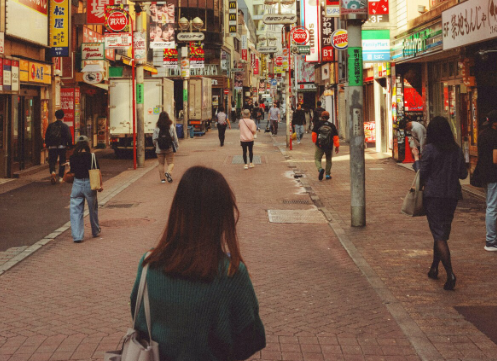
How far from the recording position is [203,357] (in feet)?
8.95

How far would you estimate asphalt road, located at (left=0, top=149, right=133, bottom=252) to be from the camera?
10.8 meters

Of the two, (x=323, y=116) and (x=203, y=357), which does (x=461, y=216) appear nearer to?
(x=323, y=116)

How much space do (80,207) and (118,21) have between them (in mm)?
12302

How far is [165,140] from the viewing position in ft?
57.6

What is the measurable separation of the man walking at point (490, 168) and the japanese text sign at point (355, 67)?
2.56 m

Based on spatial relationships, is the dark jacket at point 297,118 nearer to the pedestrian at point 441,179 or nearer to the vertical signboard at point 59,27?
the vertical signboard at point 59,27

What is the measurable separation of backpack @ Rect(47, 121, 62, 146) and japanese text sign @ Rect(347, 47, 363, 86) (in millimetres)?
9730

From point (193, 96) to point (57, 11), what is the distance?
21.4 m

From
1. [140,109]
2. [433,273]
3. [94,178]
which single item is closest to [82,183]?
→ [94,178]

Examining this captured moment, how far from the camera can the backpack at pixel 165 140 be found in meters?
17.5

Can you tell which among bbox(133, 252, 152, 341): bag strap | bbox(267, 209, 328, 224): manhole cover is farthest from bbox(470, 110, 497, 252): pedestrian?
bbox(133, 252, 152, 341): bag strap

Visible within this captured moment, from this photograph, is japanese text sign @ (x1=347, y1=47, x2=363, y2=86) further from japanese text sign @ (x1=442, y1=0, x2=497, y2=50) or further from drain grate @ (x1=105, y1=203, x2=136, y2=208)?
drain grate @ (x1=105, y1=203, x2=136, y2=208)

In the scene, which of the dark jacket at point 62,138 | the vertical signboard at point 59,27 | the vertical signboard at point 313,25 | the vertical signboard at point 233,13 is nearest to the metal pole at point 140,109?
the vertical signboard at point 59,27

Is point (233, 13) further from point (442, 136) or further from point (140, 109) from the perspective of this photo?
point (442, 136)
